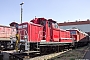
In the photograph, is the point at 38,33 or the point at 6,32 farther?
the point at 6,32

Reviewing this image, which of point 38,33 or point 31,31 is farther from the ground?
point 31,31

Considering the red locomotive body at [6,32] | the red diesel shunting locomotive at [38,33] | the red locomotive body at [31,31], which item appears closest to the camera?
the red diesel shunting locomotive at [38,33]

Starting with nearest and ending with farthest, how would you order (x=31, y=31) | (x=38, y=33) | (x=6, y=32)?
(x=31, y=31)
(x=38, y=33)
(x=6, y=32)

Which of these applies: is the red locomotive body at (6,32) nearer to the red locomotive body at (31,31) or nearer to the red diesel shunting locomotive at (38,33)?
the red diesel shunting locomotive at (38,33)

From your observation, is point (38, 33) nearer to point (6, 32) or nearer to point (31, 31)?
point (31, 31)

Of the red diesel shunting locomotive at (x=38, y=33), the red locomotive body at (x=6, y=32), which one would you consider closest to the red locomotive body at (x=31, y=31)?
the red diesel shunting locomotive at (x=38, y=33)

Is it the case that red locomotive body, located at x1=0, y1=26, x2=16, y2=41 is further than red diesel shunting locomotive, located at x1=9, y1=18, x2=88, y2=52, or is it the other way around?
red locomotive body, located at x1=0, y1=26, x2=16, y2=41

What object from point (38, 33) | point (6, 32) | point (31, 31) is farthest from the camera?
point (6, 32)

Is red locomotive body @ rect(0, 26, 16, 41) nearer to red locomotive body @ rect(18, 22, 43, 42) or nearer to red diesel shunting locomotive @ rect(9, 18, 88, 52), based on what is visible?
red diesel shunting locomotive @ rect(9, 18, 88, 52)

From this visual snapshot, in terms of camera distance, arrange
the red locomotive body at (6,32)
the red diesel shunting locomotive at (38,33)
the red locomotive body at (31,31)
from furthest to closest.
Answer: the red locomotive body at (6,32) < the red locomotive body at (31,31) < the red diesel shunting locomotive at (38,33)

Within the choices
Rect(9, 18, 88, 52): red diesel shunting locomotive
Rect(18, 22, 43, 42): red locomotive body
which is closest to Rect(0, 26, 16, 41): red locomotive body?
Rect(9, 18, 88, 52): red diesel shunting locomotive

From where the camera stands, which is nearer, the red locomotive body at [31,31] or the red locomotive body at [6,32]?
the red locomotive body at [31,31]

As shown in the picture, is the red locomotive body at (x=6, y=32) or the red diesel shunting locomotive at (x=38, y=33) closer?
the red diesel shunting locomotive at (x=38, y=33)

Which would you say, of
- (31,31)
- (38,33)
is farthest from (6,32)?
(31,31)
